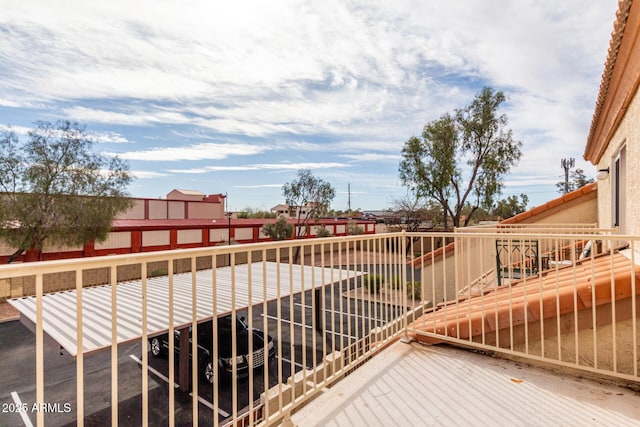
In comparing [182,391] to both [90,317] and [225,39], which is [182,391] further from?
[225,39]

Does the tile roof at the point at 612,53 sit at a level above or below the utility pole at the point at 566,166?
below

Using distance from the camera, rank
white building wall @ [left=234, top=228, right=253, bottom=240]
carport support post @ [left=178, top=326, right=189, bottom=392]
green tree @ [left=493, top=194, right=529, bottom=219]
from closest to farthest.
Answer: carport support post @ [left=178, top=326, right=189, bottom=392], white building wall @ [left=234, top=228, right=253, bottom=240], green tree @ [left=493, top=194, right=529, bottom=219]

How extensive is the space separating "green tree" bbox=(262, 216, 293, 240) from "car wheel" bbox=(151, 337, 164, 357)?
1576 cm

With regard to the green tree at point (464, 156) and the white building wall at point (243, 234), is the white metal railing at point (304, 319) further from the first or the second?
the white building wall at point (243, 234)

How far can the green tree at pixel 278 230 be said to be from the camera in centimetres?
2356

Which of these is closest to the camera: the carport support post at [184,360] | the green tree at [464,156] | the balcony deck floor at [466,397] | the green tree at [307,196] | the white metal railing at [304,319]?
the white metal railing at [304,319]

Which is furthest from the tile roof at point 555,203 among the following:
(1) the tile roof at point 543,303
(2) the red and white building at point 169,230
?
(2) the red and white building at point 169,230

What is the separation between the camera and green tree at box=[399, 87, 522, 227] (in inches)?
633

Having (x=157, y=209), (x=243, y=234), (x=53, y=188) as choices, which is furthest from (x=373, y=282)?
(x=157, y=209)

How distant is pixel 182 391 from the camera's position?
639cm

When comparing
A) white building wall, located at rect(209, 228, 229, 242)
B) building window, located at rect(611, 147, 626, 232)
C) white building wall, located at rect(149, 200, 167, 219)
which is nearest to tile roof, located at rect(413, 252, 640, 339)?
building window, located at rect(611, 147, 626, 232)

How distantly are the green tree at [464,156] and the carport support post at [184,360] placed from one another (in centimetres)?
1433

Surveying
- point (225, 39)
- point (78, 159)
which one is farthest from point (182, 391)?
point (78, 159)

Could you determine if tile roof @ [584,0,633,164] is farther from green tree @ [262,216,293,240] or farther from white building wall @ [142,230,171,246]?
green tree @ [262,216,293,240]
